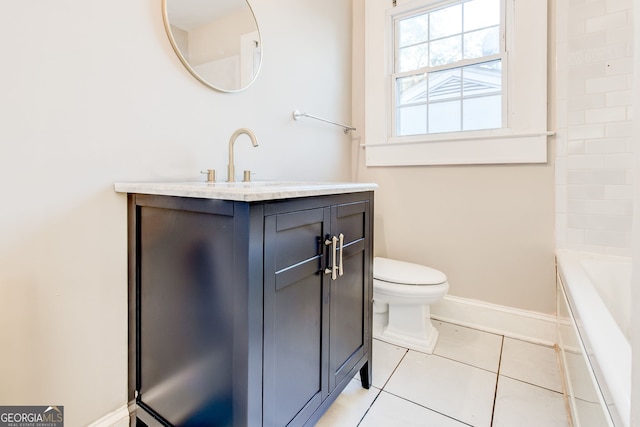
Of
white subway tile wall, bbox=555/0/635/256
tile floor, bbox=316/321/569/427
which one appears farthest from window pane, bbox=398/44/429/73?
tile floor, bbox=316/321/569/427

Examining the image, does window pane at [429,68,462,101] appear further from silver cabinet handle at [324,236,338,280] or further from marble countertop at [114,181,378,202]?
silver cabinet handle at [324,236,338,280]

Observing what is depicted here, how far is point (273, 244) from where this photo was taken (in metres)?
0.83

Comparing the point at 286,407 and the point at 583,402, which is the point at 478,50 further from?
the point at 286,407

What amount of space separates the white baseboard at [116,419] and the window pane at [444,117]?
2216 millimetres

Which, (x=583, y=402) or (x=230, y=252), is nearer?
(x=230, y=252)

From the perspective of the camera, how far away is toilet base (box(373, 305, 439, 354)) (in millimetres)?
1756

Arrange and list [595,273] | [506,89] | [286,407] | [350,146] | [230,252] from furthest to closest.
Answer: [350,146]
[506,89]
[595,273]
[286,407]
[230,252]

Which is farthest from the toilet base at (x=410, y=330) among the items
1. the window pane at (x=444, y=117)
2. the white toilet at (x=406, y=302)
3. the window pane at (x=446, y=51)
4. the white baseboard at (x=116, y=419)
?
the window pane at (x=446, y=51)

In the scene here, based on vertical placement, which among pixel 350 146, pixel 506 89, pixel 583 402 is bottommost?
pixel 583 402

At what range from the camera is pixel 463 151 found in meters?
1.97

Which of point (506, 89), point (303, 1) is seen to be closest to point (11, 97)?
point (303, 1)

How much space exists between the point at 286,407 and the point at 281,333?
0.25m

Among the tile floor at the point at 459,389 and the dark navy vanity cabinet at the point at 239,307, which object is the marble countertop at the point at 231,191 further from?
the tile floor at the point at 459,389

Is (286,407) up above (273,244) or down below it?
below
